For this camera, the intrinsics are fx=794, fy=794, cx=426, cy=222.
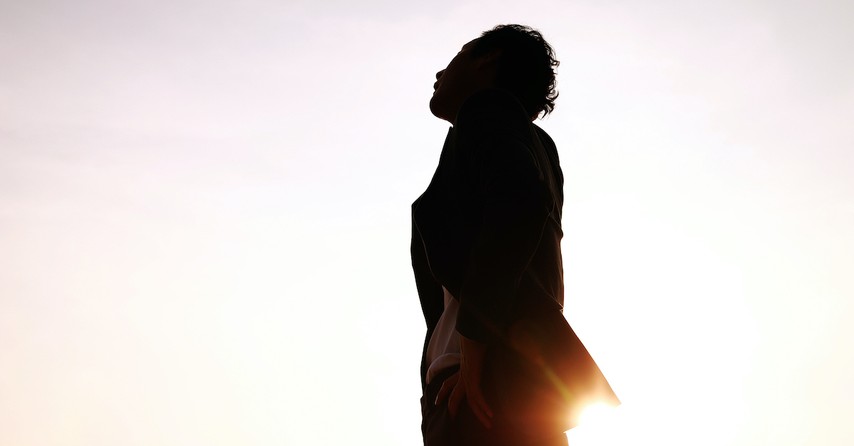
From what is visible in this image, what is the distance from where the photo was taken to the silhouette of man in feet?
5.42

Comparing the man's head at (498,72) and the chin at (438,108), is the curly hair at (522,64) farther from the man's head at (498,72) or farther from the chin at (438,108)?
the chin at (438,108)

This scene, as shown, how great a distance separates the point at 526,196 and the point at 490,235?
0.38 ft

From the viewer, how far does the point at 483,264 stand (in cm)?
166

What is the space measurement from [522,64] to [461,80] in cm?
19

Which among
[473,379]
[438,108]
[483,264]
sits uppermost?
[438,108]

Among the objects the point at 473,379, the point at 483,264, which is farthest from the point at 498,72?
the point at 473,379

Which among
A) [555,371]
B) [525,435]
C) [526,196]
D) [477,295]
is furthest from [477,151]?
→ [525,435]

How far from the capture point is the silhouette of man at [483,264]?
1653 millimetres

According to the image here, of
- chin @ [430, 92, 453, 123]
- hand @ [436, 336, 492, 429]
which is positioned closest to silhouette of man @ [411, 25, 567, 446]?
hand @ [436, 336, 492, 429]

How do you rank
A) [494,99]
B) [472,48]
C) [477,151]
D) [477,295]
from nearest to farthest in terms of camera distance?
1. [477,295]
2. [477,151]
3. [494,99]
4. [472,48]

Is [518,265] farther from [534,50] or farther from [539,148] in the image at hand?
[534,50]

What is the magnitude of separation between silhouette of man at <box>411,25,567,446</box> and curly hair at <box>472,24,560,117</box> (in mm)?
99

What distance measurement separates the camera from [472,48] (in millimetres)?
2359

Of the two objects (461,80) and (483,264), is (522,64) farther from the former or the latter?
(483,264)
